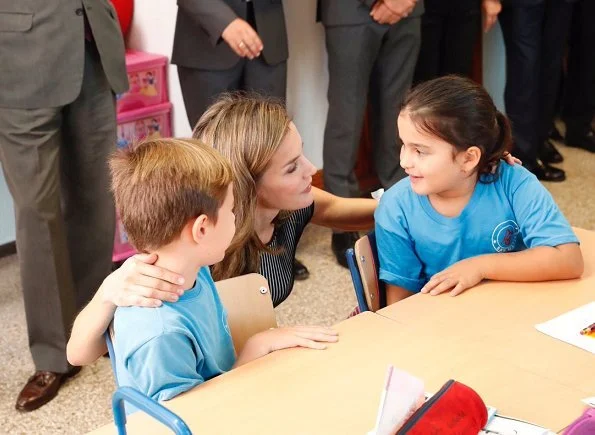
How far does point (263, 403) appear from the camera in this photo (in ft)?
4.30

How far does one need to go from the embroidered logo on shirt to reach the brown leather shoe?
1.35 m

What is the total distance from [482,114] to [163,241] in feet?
2.69

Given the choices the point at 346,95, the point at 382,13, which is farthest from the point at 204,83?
the point at 382,13

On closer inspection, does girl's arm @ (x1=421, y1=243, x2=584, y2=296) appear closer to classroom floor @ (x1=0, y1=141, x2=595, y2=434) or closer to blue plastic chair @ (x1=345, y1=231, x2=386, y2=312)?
blue plastic chair @ (x1=345, y1=231, x2=386, y2=312)

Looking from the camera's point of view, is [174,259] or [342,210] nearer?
[174,259]

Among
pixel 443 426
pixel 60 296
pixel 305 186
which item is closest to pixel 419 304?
pixel 305 186

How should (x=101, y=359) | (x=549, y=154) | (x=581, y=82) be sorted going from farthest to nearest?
1. (x=581, y=82)
2. (x=549, y=154)
3. (x=101, y=359)

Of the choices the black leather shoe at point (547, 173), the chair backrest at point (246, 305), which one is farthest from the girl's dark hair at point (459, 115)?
the black leather shoe at point (547, 173)

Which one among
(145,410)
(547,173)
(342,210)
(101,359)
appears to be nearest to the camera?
(145,410)

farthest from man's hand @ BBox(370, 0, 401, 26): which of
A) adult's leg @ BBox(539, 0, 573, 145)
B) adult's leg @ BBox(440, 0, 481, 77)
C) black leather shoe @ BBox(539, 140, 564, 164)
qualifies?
black leather shoe @ BBox(539, 140, 564, 164)

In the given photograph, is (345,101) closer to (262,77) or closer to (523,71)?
(262,77)

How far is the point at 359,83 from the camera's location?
325cm

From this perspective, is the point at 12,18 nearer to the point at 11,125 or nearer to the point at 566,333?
the point at 11,125

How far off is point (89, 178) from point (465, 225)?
3.84 ft
